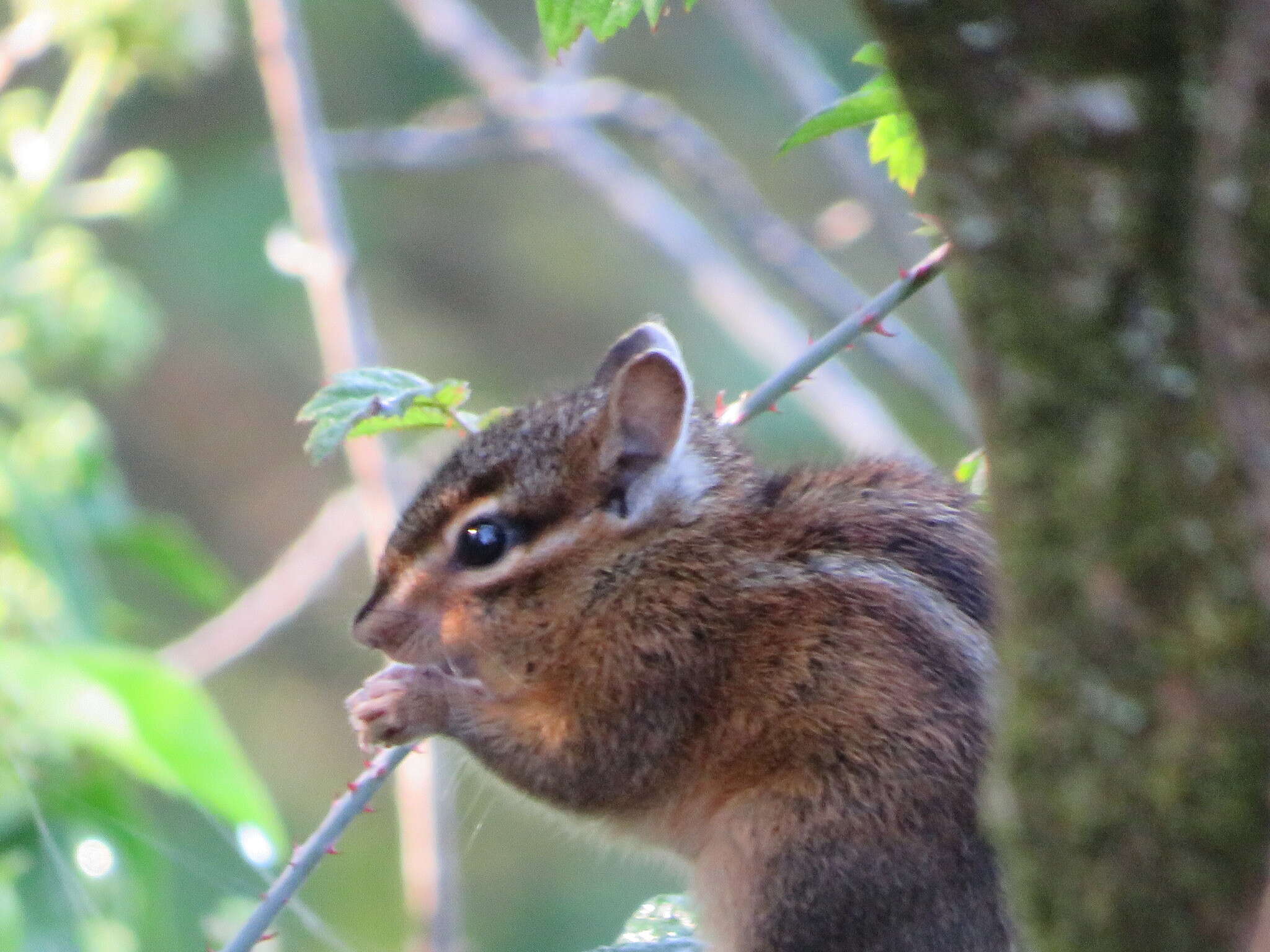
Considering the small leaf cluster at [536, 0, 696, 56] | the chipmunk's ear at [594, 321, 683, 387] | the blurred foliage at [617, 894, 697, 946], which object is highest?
the small leaf cluster at [536, 0, 696, 56]

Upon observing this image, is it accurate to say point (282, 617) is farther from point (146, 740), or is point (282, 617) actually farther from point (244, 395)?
point (244, 395)

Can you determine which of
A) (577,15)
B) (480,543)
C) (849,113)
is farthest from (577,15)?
(480,543)

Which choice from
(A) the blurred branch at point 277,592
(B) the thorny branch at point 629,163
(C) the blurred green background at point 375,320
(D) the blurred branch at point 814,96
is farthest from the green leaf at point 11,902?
(C) the blurred green background at point 375,320

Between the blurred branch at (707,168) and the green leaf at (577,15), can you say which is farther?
the blurred branch at (707,168)

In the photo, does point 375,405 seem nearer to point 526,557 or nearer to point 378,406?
point 378,406

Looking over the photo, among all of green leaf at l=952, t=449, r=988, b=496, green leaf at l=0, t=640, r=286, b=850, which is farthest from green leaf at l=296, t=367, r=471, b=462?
green leaf at l=0, t=640, r=286, b=850

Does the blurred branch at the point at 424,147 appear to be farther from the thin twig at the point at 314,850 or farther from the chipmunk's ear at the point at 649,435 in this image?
the thin twig at the point at 314,850

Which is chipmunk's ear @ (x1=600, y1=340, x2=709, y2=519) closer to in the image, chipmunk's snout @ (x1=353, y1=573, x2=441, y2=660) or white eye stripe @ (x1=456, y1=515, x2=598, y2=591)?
white eye stripe @ (x1=456, y1=515, x2=598, y2=591)
